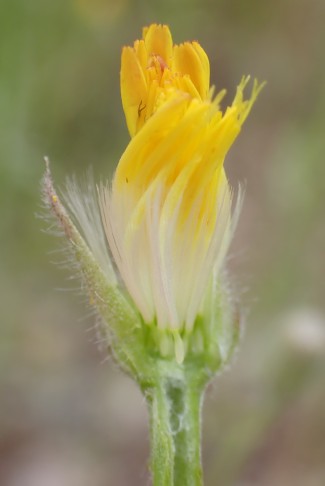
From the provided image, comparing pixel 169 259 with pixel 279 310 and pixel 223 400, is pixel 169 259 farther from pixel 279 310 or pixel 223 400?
pixel 223 400

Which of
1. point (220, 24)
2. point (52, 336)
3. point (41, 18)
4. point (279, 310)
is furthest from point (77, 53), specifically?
point (279, 310)

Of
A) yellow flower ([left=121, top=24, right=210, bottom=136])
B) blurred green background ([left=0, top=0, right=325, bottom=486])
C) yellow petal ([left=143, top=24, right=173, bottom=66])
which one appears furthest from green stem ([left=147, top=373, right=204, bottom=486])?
blurred green background ([left=0, top=0, right=325, bottom=486])

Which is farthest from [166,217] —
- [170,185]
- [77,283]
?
[77,283]

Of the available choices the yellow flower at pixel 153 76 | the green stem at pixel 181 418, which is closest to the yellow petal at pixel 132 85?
the yellow flower at pixel 153 76

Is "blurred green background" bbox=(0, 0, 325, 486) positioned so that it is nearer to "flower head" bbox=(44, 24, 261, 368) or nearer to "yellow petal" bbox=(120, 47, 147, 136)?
"flower head" bbox=(44, 24, 261, 368)

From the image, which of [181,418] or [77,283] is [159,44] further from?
[77,283]

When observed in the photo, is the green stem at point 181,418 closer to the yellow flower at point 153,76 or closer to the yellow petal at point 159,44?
the yellow flower at point 153,76
